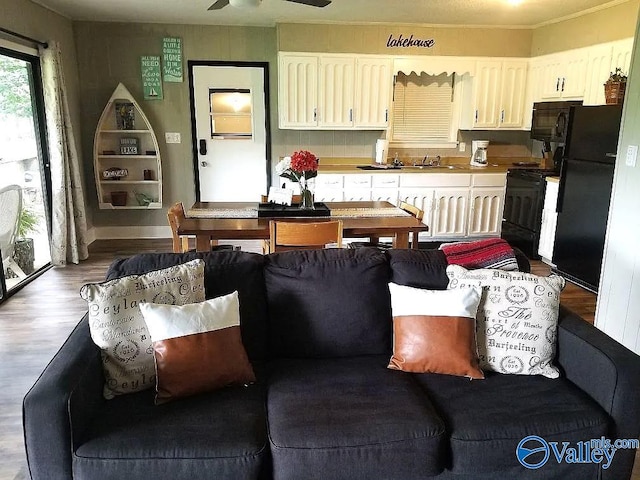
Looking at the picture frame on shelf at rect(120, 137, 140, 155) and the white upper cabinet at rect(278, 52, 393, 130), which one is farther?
the picture frame on shelf at rect(120, 137, 140, 155)

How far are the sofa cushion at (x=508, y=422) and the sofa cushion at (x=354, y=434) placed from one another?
0.07 metres

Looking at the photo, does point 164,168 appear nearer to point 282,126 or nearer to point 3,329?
point 282,126

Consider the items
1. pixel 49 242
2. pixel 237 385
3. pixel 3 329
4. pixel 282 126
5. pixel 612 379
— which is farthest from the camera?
pixel 282 126

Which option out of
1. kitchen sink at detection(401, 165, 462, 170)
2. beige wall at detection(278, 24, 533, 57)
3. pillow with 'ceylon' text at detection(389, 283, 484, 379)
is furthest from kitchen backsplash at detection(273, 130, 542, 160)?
pillow with 'ceylon' text at detection(389, 283, 484, 379)

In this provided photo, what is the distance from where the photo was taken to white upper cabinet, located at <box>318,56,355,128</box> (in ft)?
17.1

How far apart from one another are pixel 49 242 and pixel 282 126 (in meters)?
2.62

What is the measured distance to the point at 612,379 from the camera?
1646 millimetres

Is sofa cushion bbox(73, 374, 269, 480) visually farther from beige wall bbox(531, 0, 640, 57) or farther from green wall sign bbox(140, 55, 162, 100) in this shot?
green wall sign bbox(140, 55, 162, 100)

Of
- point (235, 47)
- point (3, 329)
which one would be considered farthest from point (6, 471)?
point (235, 47)

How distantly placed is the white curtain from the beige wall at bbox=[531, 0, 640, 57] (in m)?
4.91

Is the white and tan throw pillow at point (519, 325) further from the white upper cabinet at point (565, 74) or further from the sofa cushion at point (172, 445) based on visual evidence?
the white upper cabinet at point (565, 74)

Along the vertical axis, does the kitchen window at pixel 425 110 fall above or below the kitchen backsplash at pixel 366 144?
above

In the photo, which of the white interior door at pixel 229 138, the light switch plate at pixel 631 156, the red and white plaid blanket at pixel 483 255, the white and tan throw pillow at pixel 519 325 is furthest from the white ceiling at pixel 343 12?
the white and tan throw pillow at pixel 519 325

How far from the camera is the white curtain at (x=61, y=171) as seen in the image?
4387mm
